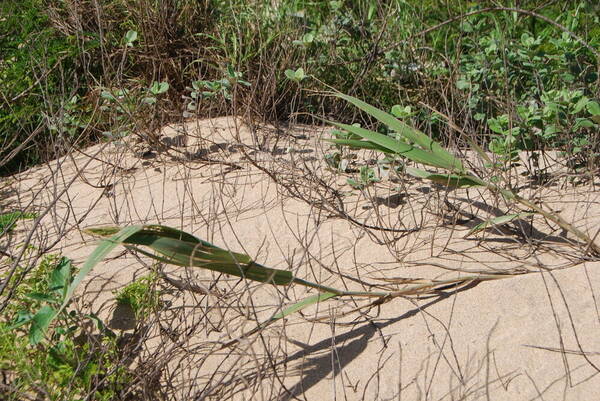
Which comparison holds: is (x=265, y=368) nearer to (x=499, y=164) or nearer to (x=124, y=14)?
(x=499, y=164)

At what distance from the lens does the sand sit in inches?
81.0

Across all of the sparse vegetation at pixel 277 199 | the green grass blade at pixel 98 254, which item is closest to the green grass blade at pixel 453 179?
the sparse vegetation at pixel 277 199

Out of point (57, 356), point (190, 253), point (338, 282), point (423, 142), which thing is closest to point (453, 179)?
point (423, 142)

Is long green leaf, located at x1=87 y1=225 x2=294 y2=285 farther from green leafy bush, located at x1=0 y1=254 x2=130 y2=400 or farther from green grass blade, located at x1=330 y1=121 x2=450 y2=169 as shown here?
green grass blade, located at x1=330 y1=121 x2=450 y2=169

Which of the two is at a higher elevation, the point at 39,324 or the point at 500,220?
the point at 500,220

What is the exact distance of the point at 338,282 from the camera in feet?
8.27

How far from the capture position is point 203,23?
163 inches

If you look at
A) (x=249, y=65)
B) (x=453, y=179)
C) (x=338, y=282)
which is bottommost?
(x=338, y=282)

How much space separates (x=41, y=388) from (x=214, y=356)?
1.70 feet

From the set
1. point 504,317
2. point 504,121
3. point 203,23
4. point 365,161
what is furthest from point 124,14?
→ point 504,317

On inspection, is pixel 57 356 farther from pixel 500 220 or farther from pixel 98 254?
pixel 500 220

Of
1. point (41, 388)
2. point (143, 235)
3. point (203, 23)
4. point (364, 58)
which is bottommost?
point (41, 388)

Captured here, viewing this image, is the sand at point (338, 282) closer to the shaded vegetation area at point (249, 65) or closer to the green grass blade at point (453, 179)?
the green grass blade at point (453, 179)

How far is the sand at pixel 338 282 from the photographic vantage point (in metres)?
2.06
